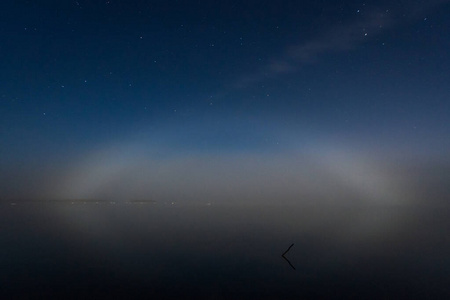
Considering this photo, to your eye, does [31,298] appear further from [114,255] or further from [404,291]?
[404,291]

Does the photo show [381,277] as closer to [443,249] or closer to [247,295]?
[247,295]

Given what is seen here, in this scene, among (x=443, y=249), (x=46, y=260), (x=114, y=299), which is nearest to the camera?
(x=114, y=299)

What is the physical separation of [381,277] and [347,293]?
29.8ft

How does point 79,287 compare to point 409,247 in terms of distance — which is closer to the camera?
point 79,287

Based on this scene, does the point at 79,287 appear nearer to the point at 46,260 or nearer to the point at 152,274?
the point at 152,274

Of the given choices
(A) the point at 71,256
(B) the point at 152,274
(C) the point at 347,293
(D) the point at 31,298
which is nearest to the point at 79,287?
(D) the point at 31,298

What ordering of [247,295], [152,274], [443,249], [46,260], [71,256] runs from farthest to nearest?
1. [443,249]
2. [71,256]
3. [46,260]
4. [152,274]
5. [247,295]

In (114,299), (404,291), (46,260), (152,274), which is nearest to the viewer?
(114,299)

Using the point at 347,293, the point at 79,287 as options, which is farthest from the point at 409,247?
the point at 79,287

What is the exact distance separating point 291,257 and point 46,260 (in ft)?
104

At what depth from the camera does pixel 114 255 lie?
4341cm

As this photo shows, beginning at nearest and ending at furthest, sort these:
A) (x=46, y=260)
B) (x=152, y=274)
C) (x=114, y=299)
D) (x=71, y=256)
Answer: (x=114, y=299)
(x=152, y=274)
(x=46, y=260)
(x=71, y=256)

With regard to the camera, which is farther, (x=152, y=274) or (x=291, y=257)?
(x=291, y=257)

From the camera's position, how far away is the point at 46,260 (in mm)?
39312
